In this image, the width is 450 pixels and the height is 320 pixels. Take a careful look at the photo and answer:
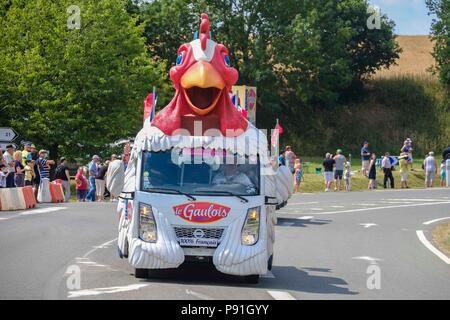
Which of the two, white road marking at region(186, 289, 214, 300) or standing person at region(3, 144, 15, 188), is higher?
standing person at region(3, 144, 15, 188)

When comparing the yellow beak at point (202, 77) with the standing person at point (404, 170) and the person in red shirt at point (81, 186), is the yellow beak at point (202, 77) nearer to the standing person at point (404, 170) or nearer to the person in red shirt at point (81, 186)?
the person in red shirt at point (81, 186)

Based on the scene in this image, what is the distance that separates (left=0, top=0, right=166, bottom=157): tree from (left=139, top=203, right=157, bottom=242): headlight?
119ft

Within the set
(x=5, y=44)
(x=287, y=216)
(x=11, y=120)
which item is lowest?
(x=287, y=216)

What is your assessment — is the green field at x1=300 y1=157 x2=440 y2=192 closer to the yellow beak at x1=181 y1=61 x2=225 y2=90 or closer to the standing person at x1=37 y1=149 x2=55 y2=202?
the standing person at x1=37 y1=149 x2=55 y2=202

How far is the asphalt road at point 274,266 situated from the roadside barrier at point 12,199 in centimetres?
54

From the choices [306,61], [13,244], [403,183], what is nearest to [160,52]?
[306,61]

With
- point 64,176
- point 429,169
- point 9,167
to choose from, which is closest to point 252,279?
point 9,167

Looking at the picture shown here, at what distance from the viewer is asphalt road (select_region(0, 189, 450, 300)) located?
12.9 meters

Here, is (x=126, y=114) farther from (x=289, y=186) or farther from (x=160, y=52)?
(x=289, y=186)

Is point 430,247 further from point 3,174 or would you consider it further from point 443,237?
point 3,174

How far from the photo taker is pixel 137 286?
13.1m

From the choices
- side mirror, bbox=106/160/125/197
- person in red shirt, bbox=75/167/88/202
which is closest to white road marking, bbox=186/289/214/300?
side mirror, bbox=106/160/125/197

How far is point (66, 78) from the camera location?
51906 mm
